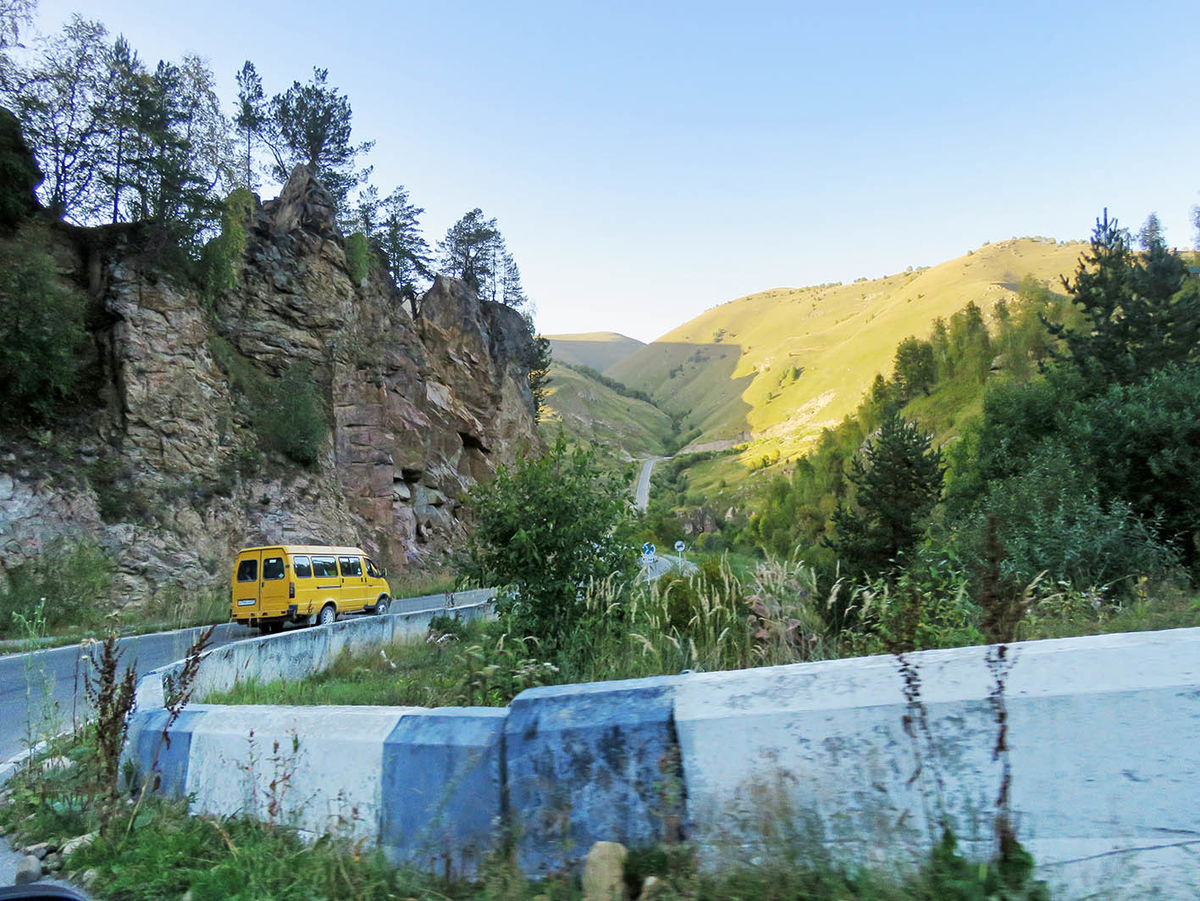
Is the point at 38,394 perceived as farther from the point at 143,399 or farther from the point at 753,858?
the point at 753,858

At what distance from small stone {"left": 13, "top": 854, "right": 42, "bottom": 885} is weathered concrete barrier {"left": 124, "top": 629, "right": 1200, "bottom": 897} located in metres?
1.55

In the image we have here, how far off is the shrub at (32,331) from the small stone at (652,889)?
24.5 m

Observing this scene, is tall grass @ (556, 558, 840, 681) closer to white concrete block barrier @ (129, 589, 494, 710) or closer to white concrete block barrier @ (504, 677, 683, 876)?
white concrete block barrier @ (129, 589, 494, 710)

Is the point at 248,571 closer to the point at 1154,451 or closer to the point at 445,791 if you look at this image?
the point at 445,791

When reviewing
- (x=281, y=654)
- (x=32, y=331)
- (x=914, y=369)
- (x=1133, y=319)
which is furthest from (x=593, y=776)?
(x=914, y=369)

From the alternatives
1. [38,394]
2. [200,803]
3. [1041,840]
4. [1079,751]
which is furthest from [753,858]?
[38,394]

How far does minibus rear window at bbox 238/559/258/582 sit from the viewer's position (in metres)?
18.7

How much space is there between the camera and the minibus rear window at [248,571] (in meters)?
18.7

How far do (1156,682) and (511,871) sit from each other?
246 centimetres

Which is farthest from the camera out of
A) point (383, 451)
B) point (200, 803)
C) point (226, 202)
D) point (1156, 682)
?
point (383, 451)

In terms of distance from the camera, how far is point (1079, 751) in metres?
2.50

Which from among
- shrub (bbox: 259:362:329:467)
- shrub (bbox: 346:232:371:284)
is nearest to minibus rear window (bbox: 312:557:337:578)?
shrub (bbox: 259:362:329:467)

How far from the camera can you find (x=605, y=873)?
284 centimetres

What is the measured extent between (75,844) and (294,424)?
91.8 feet
